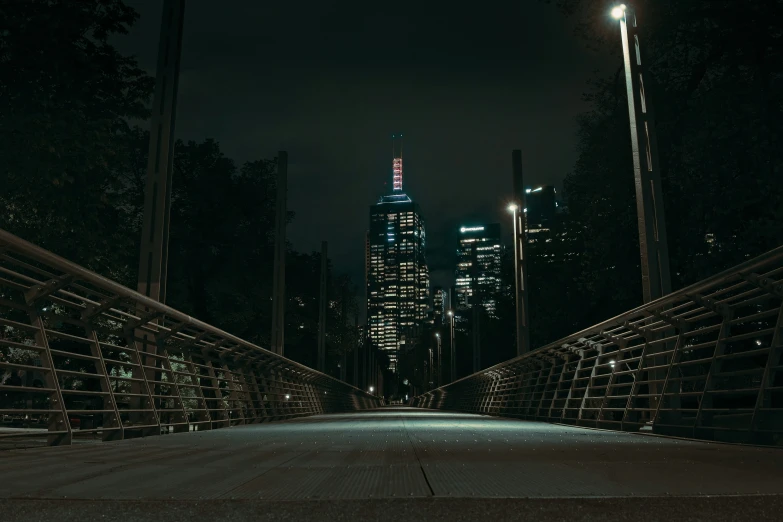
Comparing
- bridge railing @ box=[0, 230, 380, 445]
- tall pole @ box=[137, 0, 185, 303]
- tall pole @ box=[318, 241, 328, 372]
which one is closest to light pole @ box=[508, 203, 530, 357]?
bridge railing @ box=[0, 230, 380, 445]

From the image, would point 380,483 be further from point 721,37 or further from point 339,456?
point 721,37

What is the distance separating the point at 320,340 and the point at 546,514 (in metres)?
40.3

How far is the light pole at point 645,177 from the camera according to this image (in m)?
11.3

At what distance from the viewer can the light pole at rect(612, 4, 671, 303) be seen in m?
11.3

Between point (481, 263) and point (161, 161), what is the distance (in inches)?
2447

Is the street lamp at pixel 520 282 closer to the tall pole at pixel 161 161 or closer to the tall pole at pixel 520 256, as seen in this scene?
the tall pole at pixel 520 256

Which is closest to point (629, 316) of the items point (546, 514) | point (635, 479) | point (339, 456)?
point (339, 456)

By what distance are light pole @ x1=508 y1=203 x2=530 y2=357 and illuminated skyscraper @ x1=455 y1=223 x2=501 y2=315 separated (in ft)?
44.2

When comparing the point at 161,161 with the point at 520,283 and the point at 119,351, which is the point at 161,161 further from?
the point at 520,283

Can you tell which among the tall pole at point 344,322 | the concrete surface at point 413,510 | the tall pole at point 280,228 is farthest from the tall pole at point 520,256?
the tall pole at point 344,322

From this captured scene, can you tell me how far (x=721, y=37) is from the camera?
→ 59.0 feet

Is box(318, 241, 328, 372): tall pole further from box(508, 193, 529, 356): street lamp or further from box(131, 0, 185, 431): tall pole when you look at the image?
box(131, 0, 185, 431): tall pole

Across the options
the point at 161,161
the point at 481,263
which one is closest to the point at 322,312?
the point at 161,161

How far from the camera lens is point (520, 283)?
24.0m
